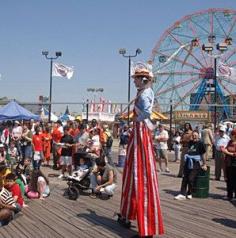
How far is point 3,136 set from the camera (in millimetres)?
15750

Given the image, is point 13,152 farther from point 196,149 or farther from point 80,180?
point 196,149

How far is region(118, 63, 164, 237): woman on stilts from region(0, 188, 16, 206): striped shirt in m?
1.91

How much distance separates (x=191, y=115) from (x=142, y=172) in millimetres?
24428

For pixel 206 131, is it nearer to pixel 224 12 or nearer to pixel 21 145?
pixel 21 145

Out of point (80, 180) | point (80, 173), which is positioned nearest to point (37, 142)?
point (80, 173)

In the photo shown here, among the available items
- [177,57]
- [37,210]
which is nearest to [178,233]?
[37,210]

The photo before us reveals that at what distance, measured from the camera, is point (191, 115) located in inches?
1168

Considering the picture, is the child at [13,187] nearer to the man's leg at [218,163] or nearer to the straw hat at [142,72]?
the straw hat at [142,72]

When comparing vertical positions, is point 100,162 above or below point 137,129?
below

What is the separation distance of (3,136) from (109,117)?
16.7 meters

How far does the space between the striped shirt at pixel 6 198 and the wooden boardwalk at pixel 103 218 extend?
29cm

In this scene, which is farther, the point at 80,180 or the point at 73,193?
the point at 80,180

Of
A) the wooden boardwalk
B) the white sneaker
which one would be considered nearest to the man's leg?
the wooden boardwalk

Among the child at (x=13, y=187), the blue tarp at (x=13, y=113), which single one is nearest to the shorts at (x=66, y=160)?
the child at (x=13, y=187)
